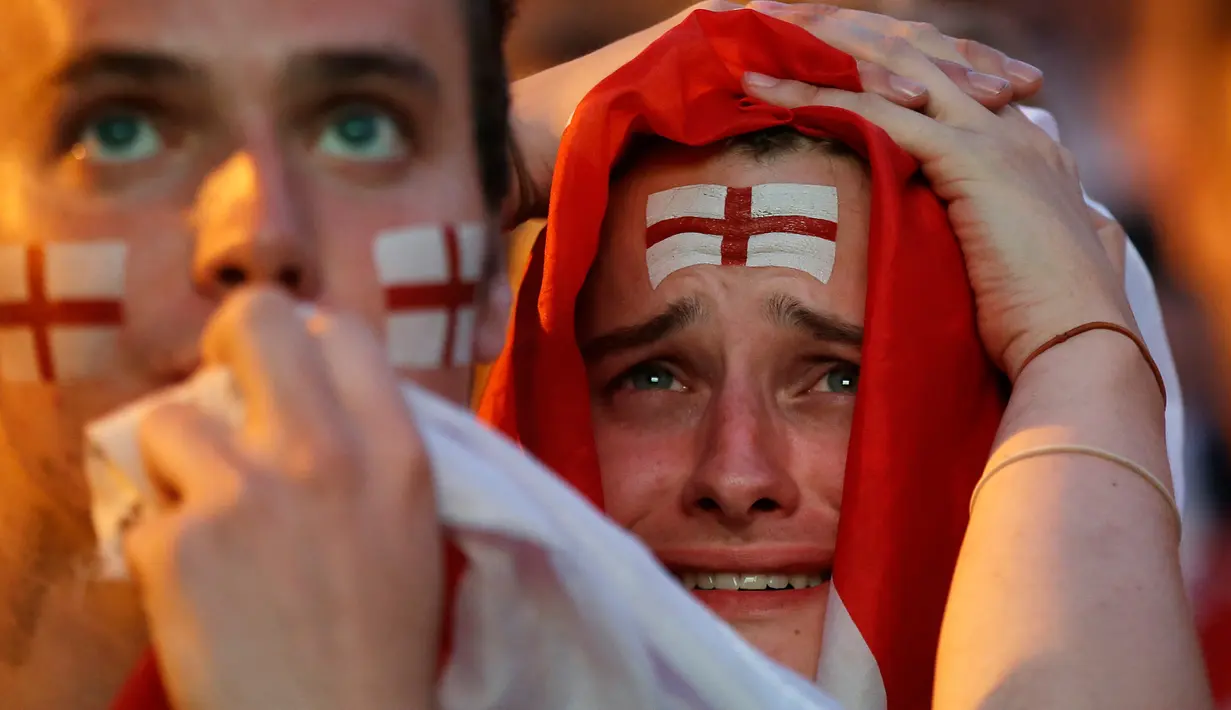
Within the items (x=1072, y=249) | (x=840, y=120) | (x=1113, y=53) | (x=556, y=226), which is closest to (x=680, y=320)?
(x=556, y=226)

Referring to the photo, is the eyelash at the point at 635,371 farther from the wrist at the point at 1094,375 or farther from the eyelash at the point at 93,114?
the eyelash at the point at 93,114

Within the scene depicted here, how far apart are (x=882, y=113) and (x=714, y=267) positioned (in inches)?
10.1

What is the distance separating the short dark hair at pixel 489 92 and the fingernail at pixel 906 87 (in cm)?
56

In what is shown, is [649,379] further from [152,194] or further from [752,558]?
[152,194]

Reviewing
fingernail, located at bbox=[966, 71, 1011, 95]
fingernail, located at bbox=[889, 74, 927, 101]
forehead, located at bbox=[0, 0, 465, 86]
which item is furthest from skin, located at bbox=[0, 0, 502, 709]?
fingernail, located at bbox=[966, 71, 1011, 95]

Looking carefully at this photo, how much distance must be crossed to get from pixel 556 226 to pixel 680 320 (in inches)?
6.6

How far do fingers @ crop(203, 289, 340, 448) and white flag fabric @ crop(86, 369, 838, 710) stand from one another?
8cm

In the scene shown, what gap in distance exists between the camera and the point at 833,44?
1.35 meters

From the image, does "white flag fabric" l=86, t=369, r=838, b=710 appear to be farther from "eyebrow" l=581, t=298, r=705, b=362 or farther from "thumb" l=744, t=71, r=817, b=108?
"thumb" l=744, t=71, r=817, b=108

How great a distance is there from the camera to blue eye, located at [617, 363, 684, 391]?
4.28 ft

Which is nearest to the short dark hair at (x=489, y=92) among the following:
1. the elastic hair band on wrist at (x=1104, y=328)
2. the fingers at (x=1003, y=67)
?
the elastic hair band on wrist at (x=1104, y=328)

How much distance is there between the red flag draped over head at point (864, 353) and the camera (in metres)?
1.14

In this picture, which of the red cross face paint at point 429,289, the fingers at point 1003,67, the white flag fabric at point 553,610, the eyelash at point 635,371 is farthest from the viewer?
the fingers at point 1003,67

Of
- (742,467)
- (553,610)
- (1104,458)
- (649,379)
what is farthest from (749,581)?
(553,610)
